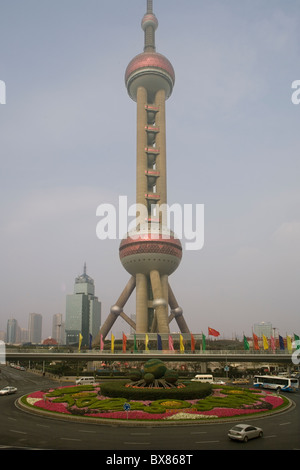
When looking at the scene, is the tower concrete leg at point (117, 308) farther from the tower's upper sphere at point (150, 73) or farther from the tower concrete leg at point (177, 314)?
the tower's upper sphere at point (150, 73)

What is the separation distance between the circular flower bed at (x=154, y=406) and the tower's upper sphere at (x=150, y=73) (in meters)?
103

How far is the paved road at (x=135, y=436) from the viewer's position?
24500mm

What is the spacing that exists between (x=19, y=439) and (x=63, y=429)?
4.04 m

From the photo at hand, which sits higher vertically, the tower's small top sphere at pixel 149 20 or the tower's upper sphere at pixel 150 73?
the tower's small top sphere at pixel 149 20

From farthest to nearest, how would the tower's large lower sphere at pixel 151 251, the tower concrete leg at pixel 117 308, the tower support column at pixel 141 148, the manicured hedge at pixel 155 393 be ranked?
the tower support column at pixel 141 148
the tower concrete leg at pixel 117 308
the tower's large lower sphere at pixel 151 251
the manicured hedge at pixel 155 393

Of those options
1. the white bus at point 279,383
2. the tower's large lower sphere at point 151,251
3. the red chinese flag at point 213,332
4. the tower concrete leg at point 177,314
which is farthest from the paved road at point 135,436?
the tower concrete leg at point 177,314

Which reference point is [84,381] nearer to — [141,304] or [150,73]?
[141,304]

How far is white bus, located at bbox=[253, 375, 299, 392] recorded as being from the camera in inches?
2222

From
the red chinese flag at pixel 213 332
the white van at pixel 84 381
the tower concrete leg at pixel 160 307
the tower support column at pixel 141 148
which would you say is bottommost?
the white van at pixel 84 381

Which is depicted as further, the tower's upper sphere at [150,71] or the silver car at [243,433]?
the tower's upper sphere at [150,71]

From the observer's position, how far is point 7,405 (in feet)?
141

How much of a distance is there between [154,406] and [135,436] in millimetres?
7897

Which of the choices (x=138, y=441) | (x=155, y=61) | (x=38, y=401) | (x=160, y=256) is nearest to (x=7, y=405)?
(x=38, y=401)
